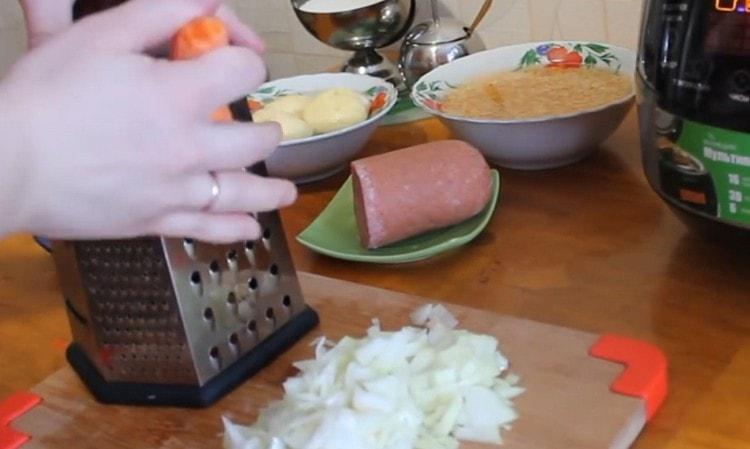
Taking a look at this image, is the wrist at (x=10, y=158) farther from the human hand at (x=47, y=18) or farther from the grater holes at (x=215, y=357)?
the grater holes at (x=215, y=357)

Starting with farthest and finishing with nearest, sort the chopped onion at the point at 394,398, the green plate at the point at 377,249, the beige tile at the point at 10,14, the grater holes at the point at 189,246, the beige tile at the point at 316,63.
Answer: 1. the beige tile at the point at 10,14
2. the beige tile at the point at 316,63
3. the green plate at the point at 377,249
4. the grater holes at the point at 189,246
5. the chopped onion at the point at 394,398

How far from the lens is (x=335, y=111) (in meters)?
1.07

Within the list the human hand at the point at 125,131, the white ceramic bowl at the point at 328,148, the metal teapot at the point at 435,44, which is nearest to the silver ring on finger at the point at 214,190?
the human hand at the point at 125,131

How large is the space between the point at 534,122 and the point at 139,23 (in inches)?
18.7

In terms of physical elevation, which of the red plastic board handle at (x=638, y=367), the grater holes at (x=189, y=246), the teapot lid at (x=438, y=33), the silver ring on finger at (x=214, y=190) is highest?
the silver ring on finger at (x=214, y=190)

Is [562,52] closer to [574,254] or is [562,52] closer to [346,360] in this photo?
[574,254]

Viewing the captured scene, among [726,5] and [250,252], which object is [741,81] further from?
[250,252]

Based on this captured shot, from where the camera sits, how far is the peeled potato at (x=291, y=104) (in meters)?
1.11

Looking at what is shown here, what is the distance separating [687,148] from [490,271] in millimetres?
196

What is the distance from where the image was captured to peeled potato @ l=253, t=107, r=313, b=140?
1055 millimetres

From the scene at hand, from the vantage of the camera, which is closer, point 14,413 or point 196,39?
point 196,39

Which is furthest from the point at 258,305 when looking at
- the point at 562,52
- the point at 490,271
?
the point at 562,52

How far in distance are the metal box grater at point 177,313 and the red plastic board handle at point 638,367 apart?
235 mm

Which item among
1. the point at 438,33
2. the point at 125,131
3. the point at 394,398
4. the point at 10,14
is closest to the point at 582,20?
the point at 438,33
